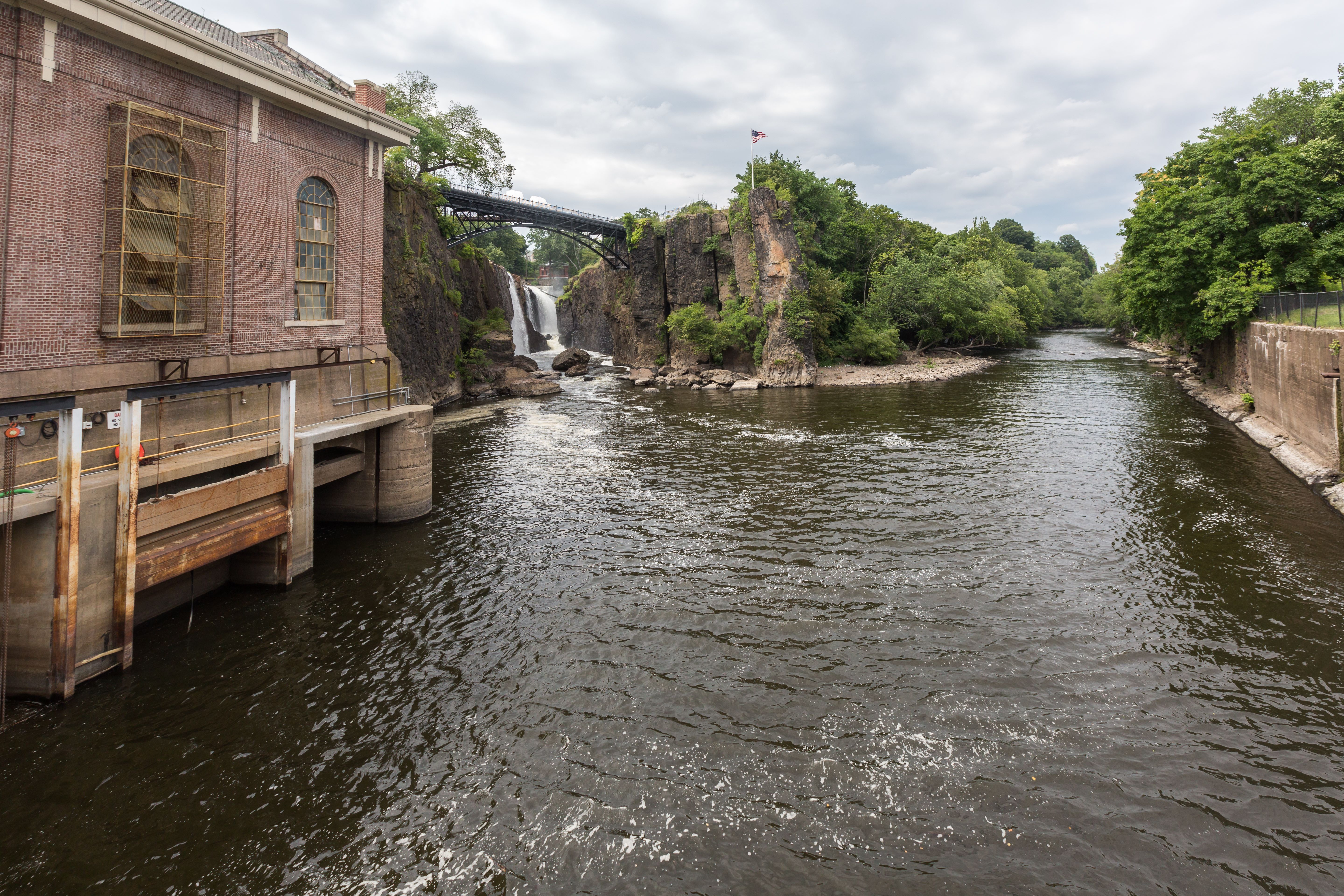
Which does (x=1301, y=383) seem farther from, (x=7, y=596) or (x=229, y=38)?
(x=229, y=38)

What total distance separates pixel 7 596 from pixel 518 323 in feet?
208

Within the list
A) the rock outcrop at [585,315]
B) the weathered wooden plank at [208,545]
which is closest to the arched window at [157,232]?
the weathered wooden plank at [208,545]

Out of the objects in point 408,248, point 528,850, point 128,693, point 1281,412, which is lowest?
point 528,850

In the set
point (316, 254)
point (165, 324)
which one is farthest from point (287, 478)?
point (316, 254)

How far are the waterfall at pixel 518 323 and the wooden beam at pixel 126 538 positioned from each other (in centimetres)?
5623

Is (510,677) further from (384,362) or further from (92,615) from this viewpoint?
(384,362)

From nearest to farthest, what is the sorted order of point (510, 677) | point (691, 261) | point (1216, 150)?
point (510, 677)
point (1216, 150)
point (691, 261)

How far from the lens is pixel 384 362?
18656mm

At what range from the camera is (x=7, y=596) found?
27.5 feet

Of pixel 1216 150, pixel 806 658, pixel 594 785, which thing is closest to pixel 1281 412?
pixel 1216 150

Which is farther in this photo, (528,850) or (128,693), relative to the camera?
(128,693)

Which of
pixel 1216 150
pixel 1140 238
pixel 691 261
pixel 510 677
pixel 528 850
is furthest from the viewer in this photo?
pixel 691 261

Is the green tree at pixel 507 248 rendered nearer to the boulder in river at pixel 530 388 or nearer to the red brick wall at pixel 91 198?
the boulder in river at pixel 530 388

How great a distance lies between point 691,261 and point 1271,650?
55.5 metres
